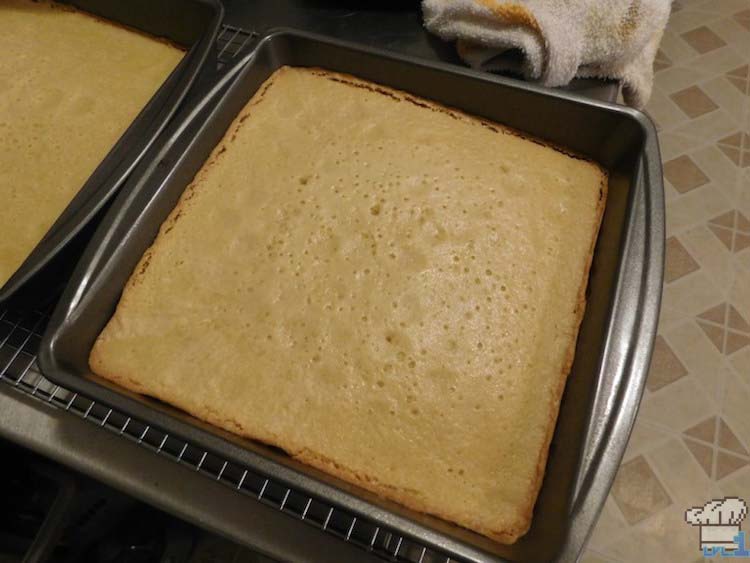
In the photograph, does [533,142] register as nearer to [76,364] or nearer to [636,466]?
[76,364]

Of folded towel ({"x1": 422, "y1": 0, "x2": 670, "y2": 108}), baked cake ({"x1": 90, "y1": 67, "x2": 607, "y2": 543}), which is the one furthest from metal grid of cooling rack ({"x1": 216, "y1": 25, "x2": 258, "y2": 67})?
folded towel ({"x1": 422, "y1": 0, "x2": 670, "y2": 108})

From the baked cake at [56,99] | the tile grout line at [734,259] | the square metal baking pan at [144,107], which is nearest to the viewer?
the square metal baking pan at [144,107]

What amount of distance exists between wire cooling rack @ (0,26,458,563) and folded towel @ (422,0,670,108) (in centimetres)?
73

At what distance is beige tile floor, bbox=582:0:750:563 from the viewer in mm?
1246

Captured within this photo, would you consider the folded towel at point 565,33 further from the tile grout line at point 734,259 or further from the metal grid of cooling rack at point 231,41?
the tile grout line at point 734,259

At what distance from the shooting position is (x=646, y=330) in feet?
2.22

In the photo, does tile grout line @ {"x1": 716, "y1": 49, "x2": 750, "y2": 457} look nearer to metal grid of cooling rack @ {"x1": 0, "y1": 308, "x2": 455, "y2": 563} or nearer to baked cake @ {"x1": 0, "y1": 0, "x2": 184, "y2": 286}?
metal grid of cooling rack @ {"x1": 0, "y1": 308, "x2": 455, "y2": 563}

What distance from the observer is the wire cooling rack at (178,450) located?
0.67 metres

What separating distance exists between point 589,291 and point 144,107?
0.74m

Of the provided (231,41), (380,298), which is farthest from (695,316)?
(231,41)

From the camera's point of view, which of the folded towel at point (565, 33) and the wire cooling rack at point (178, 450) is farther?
the folded towel at point (565, 33)

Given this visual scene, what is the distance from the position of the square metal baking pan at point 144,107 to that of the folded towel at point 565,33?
1.44 feet

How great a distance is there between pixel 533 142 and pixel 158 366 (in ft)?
2.07

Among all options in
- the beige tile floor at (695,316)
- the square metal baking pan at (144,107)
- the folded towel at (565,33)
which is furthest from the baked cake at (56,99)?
the beige tile floor at (695,316)
